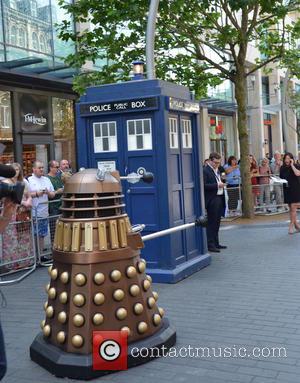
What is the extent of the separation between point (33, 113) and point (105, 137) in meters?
9.39

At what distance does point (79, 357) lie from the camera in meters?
4.13

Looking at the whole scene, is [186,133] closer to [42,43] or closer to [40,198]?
[40,198]

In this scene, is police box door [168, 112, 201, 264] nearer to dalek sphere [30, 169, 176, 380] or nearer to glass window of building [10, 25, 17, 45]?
dalek sphere [30, 169, 176, 380]

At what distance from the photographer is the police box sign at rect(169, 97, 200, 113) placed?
23.5ft

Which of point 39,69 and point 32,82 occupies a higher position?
point 39,69

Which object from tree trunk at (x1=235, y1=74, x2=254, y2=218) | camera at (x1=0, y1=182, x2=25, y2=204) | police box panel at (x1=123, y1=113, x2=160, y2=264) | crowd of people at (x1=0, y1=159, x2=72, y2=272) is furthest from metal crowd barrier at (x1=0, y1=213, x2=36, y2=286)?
tree trunk at (x1=235, y1=74, x2=254, y2=218)

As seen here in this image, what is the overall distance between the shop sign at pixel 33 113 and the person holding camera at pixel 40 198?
6.60m

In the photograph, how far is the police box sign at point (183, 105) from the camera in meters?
7.17

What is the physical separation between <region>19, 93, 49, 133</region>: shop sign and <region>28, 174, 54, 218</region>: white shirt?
660 centimetres

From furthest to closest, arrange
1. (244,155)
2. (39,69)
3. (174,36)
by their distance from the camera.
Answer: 1. (39,69)
2. (244,155)
3. (174,36)

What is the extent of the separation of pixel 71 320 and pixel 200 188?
4366 mm

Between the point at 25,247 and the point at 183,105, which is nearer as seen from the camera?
the point at 183,105

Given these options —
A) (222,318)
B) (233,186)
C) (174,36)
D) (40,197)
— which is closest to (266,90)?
(233,186)

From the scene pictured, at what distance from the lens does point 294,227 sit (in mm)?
11602
